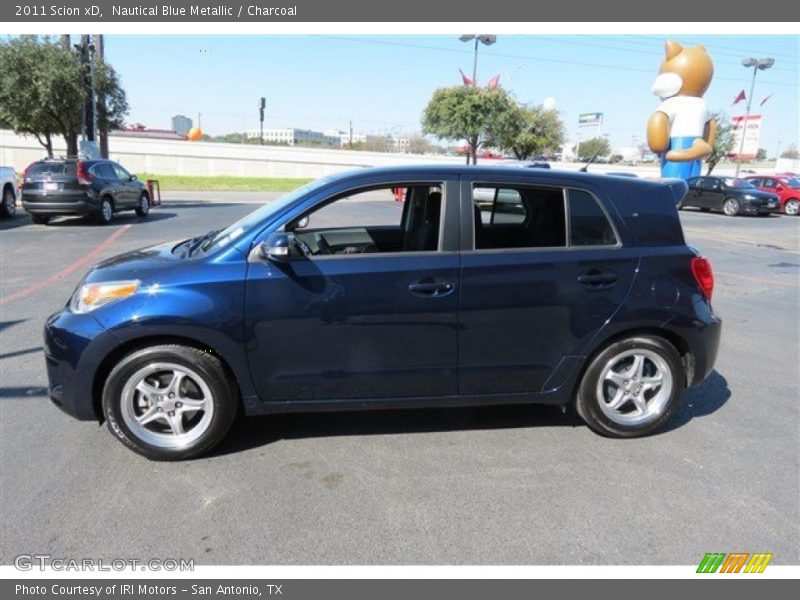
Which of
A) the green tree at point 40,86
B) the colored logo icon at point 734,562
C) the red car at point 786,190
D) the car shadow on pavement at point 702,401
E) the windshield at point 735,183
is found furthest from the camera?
the red car at point 786,190

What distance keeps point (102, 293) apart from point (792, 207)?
29.4 meters

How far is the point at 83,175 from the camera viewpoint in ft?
47.4

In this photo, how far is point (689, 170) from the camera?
79.2 feet

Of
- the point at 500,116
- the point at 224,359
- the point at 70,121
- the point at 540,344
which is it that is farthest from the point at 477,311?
the point at 500,116

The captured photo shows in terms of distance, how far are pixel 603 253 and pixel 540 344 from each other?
2.29 ft

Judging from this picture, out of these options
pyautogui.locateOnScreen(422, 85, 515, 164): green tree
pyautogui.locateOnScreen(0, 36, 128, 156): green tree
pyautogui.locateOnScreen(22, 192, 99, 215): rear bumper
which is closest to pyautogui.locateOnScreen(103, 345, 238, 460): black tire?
pyautogui.locateOnScreen(22, 192, 99, 215): rear bumper

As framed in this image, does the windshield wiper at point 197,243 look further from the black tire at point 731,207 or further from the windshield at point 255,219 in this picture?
A: the black tire at point 731,207

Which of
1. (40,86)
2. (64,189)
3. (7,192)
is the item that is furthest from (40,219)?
(40,86)

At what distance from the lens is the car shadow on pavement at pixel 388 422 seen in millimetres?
3758

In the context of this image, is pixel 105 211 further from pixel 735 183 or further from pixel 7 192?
pixel 735 183

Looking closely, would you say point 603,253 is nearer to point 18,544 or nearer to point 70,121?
point 18,544

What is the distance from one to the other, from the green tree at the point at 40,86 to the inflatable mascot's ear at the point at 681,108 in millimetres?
21366

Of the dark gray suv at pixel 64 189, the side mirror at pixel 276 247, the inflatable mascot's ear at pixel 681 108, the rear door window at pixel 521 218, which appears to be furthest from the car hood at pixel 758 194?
the side mirror at pixel 276 247

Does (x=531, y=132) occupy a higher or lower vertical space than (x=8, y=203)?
higher
